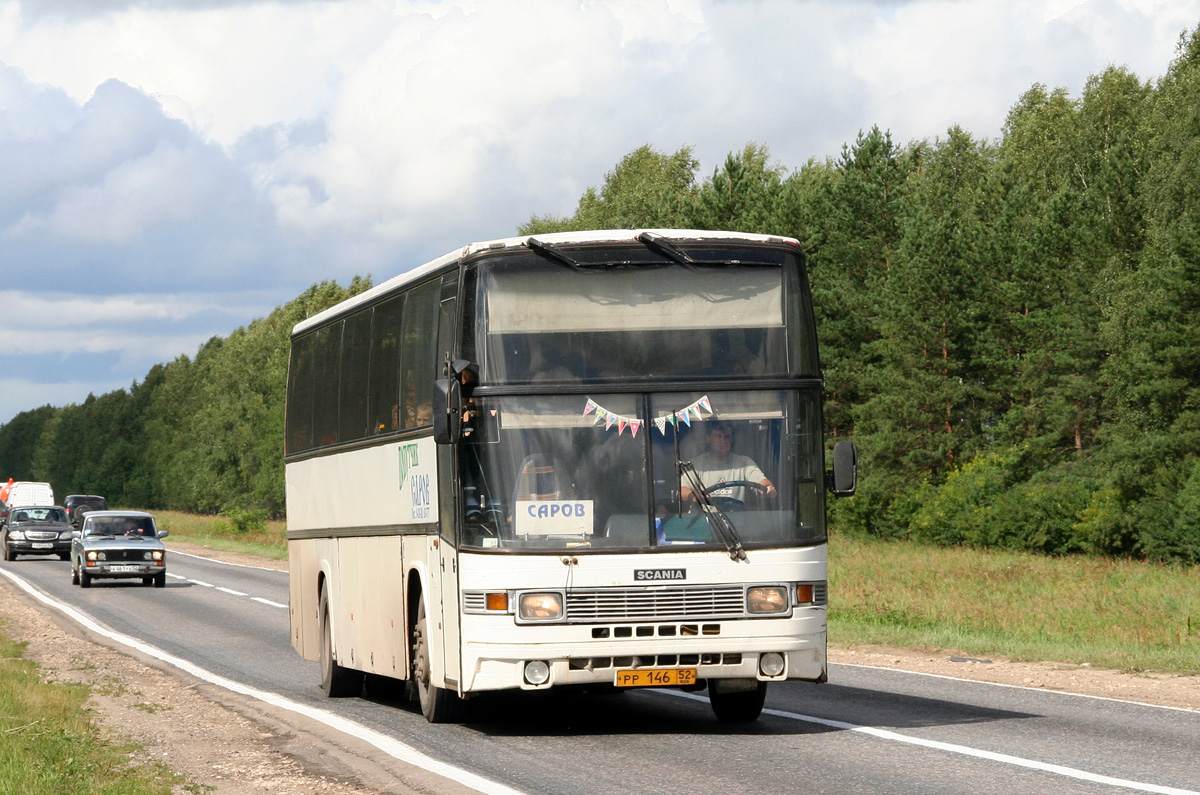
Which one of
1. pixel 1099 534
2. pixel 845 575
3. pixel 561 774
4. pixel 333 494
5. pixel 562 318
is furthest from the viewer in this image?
pixel 1099 534

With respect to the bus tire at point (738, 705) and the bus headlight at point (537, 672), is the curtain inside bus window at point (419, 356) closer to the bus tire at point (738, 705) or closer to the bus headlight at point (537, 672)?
the bus headlight at point (537, 672)

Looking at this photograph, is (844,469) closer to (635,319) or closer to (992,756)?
(635,319)

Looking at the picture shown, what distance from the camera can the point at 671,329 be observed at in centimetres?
1117

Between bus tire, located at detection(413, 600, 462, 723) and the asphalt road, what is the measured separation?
154 mm

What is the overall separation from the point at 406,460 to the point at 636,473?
2.49 meters

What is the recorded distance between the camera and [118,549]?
3753cm

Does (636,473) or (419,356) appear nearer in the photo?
(636,473)

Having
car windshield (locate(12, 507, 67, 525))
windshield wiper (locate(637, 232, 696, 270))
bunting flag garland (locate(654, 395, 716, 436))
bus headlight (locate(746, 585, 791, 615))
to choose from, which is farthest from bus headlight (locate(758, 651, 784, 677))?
car windshield (locate(12, 507, 67, 525))

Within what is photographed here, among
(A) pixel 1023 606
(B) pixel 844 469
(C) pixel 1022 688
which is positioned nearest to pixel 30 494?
(A) pixel 1023 606

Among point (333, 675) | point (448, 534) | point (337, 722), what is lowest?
point (337, 722)

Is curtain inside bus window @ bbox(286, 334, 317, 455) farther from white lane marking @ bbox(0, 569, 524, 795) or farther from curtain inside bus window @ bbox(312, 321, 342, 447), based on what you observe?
white lane marking @ bbox(0, 569, 524, 795)

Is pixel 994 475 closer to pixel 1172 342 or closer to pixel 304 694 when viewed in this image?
pixel 1172 342

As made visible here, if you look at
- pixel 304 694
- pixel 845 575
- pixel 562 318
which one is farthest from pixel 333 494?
pixel 845 575

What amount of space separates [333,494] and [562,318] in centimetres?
497
